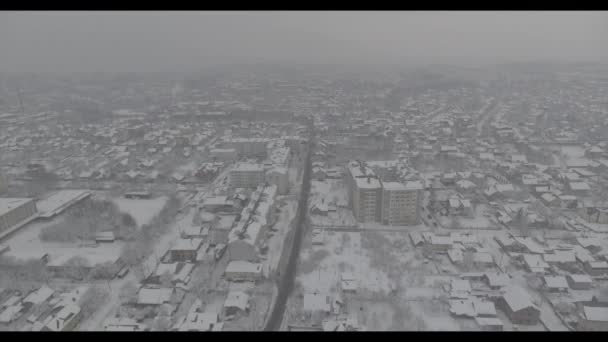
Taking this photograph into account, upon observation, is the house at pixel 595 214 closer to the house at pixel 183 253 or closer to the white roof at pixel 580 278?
the white roof at pixel 580 278

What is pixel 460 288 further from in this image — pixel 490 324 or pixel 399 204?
pixel 399 204

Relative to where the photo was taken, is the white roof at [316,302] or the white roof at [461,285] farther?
the white roof at [461,285]

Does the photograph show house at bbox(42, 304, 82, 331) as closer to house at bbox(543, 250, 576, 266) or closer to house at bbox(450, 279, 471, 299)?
house at bbox(450, 279, 471, 299)

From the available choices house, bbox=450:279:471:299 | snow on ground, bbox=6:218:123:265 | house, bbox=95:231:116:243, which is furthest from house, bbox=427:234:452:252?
house, bbox=95:231:116:243

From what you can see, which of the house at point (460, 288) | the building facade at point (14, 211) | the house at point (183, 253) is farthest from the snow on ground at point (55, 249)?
the house at point (460, 288)

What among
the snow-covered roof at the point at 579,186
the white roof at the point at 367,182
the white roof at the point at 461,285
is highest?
the white roof at the point at 367,182

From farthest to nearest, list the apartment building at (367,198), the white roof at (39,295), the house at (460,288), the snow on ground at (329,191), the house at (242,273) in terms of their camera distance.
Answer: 1. the snow on ground at (329,191)
2. the apartment building at (367,198)
3. the house at (242,273)
4. the house at (460,288)
5. the white roof at (39,295)
